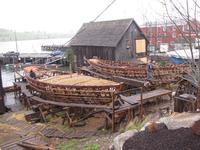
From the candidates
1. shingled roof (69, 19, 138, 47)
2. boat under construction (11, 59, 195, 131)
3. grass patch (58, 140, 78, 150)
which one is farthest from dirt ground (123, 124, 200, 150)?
shingled roof (69, 19, 138, 47)

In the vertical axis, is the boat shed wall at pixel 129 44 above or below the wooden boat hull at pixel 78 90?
above

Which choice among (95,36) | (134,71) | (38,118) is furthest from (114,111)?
(95,36)

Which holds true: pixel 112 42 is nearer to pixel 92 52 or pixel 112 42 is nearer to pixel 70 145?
pixel 92 52

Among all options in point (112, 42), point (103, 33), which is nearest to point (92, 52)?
point (103, 33)

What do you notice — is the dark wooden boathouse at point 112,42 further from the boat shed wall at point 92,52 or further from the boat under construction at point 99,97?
the boat under construction at point 99,97

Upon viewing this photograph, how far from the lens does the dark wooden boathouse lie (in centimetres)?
3069

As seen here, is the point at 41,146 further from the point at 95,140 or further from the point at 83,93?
the point at 83,93

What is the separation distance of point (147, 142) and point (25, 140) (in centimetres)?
571

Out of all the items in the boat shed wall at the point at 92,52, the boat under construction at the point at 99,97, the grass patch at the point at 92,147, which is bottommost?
the grass patch at the point at 92,147

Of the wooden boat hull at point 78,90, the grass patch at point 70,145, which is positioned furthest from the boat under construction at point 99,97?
the grass patch at point 70,145

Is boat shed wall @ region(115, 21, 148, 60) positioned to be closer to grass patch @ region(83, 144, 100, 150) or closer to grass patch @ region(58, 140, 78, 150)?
grass patch @ region(58, 140, 78, 150)

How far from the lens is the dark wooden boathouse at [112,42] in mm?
30688

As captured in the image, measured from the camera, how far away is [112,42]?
3042cm

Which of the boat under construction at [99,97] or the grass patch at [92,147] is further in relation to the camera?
the boat under construction at [99,97]
